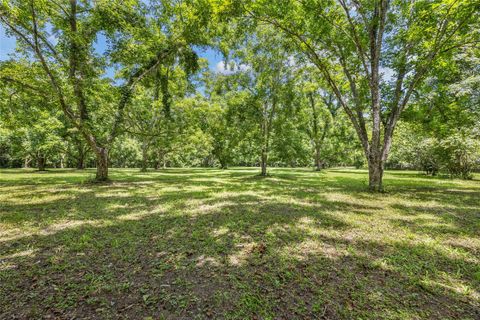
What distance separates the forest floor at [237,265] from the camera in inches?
100.0

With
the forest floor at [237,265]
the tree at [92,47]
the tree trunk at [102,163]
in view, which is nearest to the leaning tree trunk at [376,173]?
the forest floor at [237,265]

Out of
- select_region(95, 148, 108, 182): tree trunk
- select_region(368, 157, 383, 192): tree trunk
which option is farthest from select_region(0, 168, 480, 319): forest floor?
select_region(95, 148, 108, 182): tree trunk

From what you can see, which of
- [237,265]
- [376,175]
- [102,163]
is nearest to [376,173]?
[376,175]

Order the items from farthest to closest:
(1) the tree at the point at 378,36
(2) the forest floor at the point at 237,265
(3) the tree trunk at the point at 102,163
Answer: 1. (3) the tree trunk at the point at 102,163
2. (1) the tree at the point at 378,36
3. (2) the forest floor at the point at 237,265

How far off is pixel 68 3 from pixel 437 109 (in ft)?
76.5

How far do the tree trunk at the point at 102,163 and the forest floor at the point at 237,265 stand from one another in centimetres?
673

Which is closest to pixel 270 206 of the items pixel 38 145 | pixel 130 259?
pixel 130 259

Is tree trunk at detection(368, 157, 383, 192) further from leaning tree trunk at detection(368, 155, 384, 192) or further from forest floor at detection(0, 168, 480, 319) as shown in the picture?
forest floor at detection(0, 168, 480, 319)

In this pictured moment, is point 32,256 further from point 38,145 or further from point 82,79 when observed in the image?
point 38,145

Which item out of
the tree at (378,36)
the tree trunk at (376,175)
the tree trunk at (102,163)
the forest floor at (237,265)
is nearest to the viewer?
the forest floor at (237,265)

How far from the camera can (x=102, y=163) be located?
13344 mm

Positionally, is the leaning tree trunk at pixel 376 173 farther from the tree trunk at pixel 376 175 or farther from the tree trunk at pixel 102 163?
the tree trunk at pixel 102 163

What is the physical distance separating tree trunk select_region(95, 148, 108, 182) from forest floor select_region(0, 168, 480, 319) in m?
6.73

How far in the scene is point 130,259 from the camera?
12.1 ft
